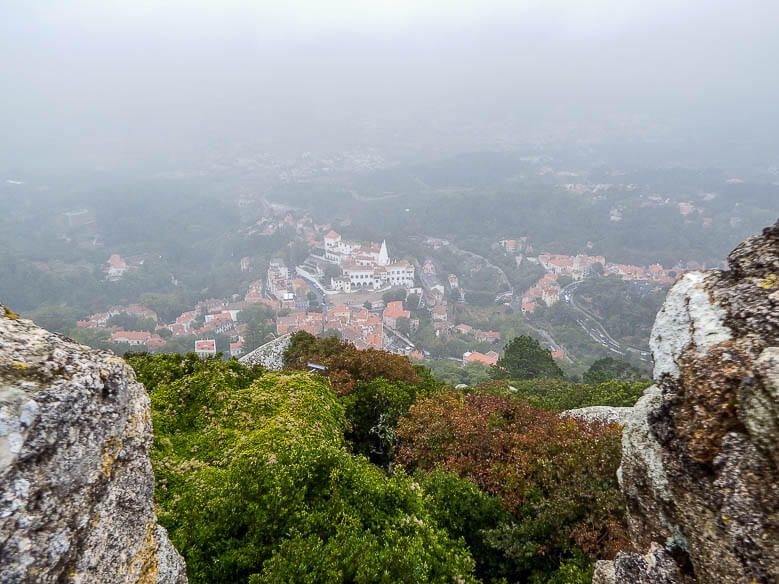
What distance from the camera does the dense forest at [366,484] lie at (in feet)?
15.1

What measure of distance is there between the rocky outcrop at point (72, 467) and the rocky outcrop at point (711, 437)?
11.5 feet

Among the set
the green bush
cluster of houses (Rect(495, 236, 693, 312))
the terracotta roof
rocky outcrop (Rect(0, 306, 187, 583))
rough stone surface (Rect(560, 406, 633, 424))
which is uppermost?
rocky outcrop (Rect(0, 306, 187, 583))

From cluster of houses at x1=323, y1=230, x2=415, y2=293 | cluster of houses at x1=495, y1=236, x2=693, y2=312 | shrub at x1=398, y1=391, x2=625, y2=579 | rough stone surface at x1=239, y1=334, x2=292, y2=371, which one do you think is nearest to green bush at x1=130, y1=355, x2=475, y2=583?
shrub at x1=398, y1=391, x2=625, y2=579

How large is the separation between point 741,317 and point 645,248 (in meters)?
90.1

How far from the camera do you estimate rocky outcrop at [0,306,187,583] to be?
227 cm

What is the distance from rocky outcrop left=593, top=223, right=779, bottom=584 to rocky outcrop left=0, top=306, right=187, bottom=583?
3494 millimetres

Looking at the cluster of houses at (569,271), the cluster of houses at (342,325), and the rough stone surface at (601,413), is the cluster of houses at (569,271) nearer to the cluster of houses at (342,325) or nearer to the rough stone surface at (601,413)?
the cluster of houses at (342,325)

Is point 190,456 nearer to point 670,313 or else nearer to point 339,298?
point 670,313

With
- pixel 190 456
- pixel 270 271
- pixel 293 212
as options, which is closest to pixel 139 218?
pixel 293 212

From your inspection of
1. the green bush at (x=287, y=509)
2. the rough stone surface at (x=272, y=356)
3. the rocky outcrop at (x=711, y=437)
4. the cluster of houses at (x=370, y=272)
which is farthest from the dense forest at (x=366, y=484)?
the cluster of houses at (x=370, y=272)

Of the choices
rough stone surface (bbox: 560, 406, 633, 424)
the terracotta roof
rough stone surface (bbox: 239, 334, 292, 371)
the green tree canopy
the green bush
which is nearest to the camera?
the green bush

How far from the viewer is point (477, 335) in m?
51.7

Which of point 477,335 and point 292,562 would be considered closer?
point 292,562

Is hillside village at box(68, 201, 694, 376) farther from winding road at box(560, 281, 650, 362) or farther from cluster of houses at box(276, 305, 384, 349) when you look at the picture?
winding road at box(560, 281, 650, 362)
